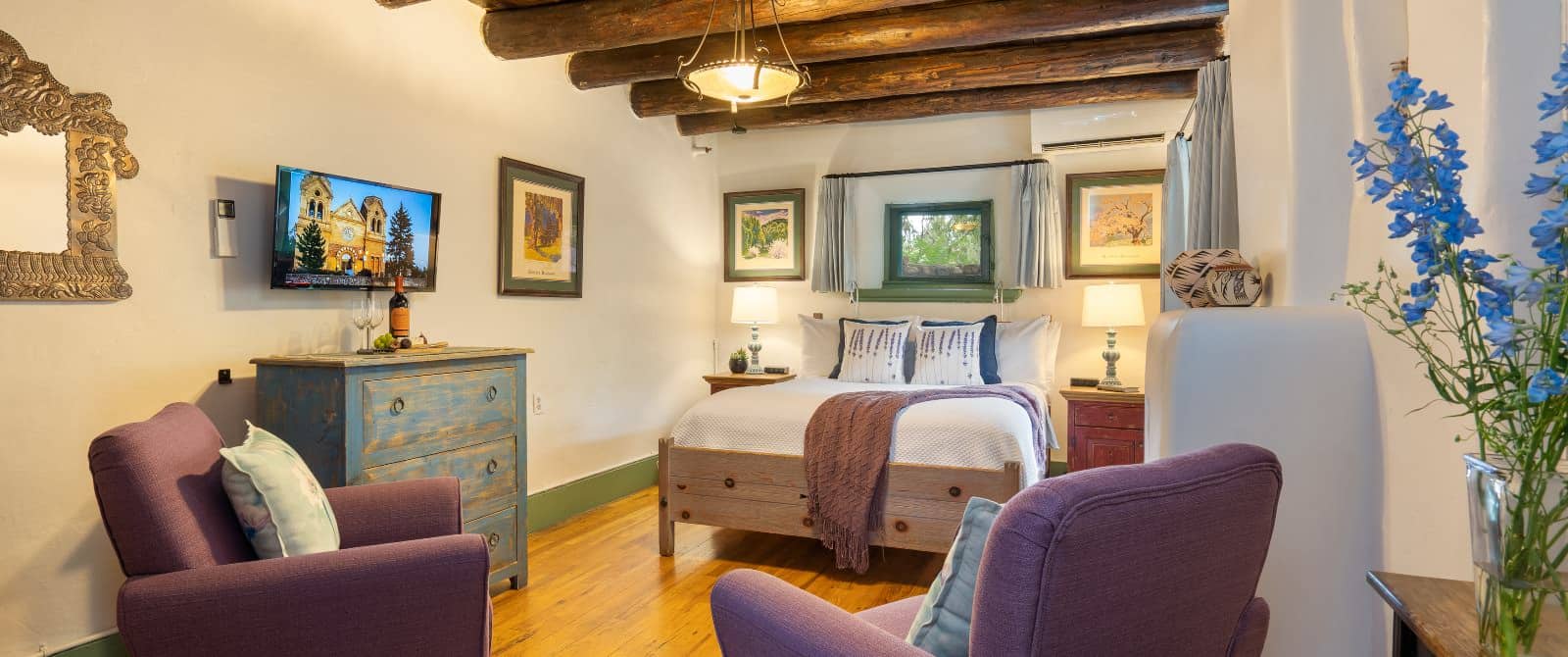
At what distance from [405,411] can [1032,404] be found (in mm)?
2879

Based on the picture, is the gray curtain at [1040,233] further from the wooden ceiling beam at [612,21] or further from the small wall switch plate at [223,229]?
the small wall switch plate at [223,229]

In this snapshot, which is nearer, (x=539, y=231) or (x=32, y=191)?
(x=32, y=191)

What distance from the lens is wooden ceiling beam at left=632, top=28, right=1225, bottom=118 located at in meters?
3.92

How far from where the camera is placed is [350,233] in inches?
117

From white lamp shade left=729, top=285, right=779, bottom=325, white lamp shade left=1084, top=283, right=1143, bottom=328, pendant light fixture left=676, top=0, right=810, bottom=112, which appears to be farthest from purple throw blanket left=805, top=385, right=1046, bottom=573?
white lamp shade left=729, top=285, right=779, bottom=325

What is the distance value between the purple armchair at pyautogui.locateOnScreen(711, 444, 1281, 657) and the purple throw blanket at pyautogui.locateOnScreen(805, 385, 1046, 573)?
80.9 inches

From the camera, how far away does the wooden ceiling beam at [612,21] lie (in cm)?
344

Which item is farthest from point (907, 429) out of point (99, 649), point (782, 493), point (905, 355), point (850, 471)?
point (99, 649)

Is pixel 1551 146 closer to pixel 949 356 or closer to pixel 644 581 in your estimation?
pixel 644 581

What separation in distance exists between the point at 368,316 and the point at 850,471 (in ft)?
6.66

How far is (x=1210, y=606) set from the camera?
3.68ft

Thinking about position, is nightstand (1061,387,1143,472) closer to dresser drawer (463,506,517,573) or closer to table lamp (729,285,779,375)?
table lamp (729,285,779,375)

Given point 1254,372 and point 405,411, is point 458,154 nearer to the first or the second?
point 405,411

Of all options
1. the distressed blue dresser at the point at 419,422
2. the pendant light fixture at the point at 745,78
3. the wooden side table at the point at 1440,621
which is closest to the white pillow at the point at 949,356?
the pendant light fixture at the point at 745,78
